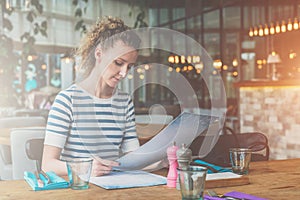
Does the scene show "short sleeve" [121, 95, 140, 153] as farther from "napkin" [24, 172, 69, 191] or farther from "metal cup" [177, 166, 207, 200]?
A: "metal cup" [177, 166, 207, 200]

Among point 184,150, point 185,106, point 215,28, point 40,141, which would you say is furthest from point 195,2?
point 184,150

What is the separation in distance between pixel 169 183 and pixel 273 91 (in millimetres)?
5392

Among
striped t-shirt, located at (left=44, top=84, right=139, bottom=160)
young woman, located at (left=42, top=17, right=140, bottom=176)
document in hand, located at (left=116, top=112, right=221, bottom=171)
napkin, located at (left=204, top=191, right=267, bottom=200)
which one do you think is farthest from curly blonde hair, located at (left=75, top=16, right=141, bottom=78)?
napkin, located at (left=204, top=191, right=267, bottom=200)

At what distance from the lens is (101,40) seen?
3.00m

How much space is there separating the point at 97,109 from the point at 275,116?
4653 mm

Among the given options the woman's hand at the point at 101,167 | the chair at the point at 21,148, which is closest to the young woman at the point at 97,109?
the woman's hand at the point at 101,167

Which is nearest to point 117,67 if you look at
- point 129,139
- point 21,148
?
point 129,139

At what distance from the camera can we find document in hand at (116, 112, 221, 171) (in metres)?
2.21

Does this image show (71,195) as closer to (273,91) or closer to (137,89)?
(273,91)

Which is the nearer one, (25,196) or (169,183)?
(25,196)

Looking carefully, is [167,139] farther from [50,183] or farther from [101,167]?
[50,183]

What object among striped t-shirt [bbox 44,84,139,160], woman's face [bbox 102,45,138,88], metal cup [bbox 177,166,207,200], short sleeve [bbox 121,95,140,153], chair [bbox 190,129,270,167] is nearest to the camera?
metal cup [bbox 177,166,207,200]

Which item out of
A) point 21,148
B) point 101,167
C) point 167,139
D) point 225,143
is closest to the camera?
point 101,167

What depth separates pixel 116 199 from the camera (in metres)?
1.72
